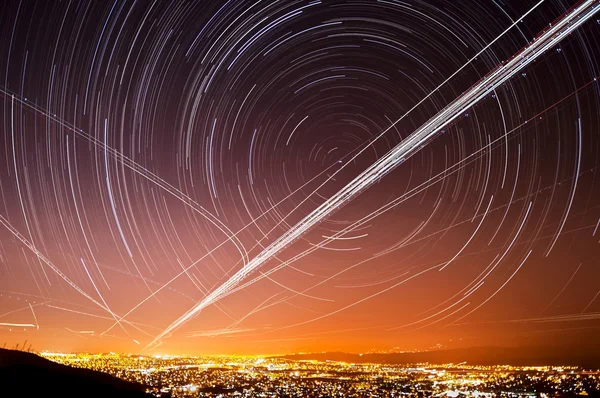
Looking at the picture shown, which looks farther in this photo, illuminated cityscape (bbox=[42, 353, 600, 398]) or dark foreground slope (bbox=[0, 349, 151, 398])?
illuminated cityscape (bbox=[42, 353, 600, 398])

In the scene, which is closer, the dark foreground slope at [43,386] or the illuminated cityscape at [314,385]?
the dark foreground slope at [43,386]

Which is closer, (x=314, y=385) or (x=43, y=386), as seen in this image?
(x=43, y=386)

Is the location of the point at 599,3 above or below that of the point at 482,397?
above

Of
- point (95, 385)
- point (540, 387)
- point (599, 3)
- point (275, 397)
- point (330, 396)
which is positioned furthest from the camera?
point (540, 387)

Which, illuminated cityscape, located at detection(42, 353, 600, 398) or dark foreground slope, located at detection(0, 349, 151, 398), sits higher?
illuminated cityscape, located at detection(42, 353, 600, 398)

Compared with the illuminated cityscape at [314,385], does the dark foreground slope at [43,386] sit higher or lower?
lower

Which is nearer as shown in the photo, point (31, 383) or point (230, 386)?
point (31, 383)

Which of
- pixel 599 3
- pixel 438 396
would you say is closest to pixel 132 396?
pixel 599 3

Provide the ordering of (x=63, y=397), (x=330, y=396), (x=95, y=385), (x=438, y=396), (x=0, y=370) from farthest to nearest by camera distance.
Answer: (x=438, y=396)
(x=330, y=396)
(x=95, y=385)
(x=0, y=370)
(x=63, y=397)

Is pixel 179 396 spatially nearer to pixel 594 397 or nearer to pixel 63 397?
pixel 63 397

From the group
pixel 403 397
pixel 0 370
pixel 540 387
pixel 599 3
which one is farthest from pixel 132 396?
pixel 540 387
